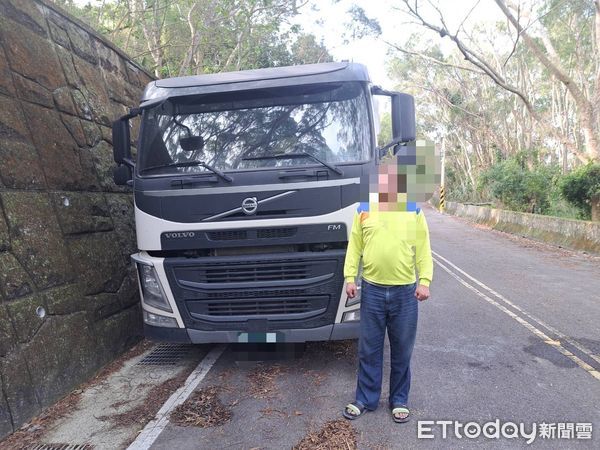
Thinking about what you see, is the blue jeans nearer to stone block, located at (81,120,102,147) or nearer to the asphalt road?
the asphalt road

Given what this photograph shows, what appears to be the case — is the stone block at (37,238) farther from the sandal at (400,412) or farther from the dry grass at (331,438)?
the sandal at (400,412)

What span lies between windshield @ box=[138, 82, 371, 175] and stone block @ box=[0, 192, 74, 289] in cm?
96

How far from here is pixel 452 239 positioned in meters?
16.3

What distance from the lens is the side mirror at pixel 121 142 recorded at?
4660mm

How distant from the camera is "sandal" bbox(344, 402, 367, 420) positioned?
3531 millimetres

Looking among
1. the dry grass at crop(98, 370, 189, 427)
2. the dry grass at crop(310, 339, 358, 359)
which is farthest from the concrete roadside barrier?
the dry grass at crop(98, 370, 189, 427)

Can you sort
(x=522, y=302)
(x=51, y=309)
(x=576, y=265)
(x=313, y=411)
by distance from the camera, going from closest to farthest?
1. (x=313, y=411)
2. (x=51, y=309)
3. (x=522, y=302)
4. (x=576, y=265)


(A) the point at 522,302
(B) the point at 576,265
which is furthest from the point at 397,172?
(B) the point at 576,265

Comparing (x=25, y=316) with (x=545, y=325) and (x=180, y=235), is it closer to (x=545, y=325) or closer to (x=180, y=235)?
(x=180, y=235)

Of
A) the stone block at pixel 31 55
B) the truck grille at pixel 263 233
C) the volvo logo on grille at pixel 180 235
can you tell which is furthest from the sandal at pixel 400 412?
the stone block at pixel 31 55

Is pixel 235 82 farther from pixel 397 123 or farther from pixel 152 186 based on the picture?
pixel 397 123

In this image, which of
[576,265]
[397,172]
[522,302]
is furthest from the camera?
[576,265]

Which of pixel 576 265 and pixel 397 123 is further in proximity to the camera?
pixel 576 265

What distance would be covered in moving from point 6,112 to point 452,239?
1458 cm
